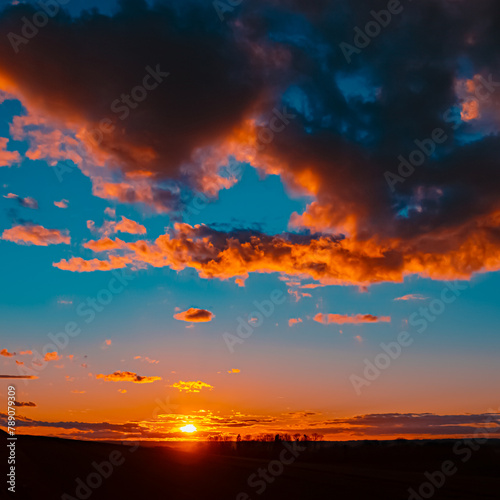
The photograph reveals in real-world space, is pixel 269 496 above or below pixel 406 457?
below

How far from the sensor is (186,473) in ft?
119

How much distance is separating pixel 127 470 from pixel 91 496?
15.7 metres

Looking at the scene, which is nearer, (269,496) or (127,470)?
(269,496)

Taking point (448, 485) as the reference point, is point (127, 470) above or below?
above

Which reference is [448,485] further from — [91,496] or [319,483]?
[91,496]

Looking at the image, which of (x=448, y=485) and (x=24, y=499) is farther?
(x=448, y=485)

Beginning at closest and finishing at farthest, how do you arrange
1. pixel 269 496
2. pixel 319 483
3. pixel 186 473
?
pixel 269 496
pixel 319 483
pixel 186 473

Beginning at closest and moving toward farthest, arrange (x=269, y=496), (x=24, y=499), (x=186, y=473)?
(x=24, y=499)
(x=269, y=496)
(x=186, y=473)

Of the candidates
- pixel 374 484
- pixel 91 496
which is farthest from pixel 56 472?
pixel 374 484

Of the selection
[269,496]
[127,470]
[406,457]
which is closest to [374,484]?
[269,496]

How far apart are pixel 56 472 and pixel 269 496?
1613 cm

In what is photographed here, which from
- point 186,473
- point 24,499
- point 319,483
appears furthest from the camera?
point 186,473

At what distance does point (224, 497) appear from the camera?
76.3ft

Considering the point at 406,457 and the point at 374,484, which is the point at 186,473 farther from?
the point at 406,457
